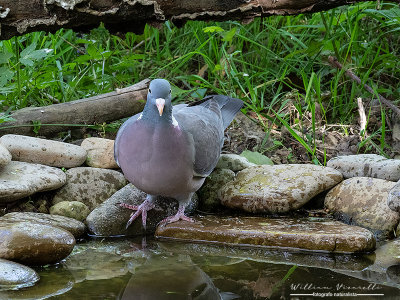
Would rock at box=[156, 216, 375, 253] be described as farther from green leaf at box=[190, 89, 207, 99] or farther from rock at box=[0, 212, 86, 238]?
green leaf at box=[190, 89, 207, 99]

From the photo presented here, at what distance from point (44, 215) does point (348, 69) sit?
104 inches

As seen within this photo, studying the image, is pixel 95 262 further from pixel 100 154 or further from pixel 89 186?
pixel 100 154

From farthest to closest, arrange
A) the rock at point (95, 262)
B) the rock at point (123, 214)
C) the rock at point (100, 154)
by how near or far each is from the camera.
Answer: the rock at point (100, 154)
the rock at point (123, 214)
the rock at point (95, 262)

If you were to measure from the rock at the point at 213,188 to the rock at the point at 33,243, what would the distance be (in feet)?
3.77

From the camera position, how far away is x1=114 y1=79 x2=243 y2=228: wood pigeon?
3348mm

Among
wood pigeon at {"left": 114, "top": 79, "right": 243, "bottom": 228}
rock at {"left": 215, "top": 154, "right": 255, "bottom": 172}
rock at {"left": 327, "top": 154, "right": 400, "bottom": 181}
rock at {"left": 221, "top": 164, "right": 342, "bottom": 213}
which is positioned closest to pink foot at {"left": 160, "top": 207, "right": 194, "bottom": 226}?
wood pigeon at {"left": 114, "top": 79, "right": 243, "bottom": 228}

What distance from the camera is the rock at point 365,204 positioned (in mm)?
3611

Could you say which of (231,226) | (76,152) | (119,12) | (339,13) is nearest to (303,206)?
(231,226)

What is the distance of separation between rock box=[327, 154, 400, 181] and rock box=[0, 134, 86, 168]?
157cm

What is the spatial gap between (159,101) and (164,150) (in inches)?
10.5

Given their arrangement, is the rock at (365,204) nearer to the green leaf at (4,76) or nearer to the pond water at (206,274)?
the pond water at (206,274)

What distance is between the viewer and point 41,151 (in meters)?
3.89

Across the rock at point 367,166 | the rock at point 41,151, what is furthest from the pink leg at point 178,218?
the rock at point 367,166

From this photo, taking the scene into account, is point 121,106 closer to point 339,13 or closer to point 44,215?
point 44,215
